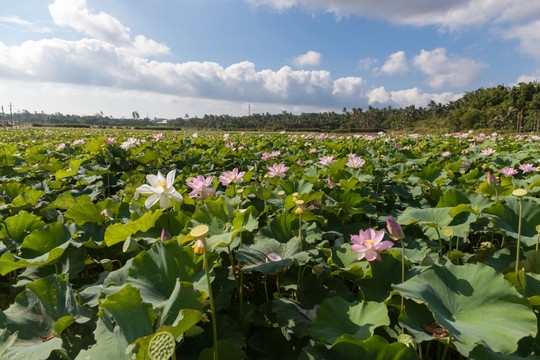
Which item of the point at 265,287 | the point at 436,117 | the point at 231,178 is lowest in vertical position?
the point at 265,287

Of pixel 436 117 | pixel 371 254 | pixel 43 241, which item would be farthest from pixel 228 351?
pixel 436 117

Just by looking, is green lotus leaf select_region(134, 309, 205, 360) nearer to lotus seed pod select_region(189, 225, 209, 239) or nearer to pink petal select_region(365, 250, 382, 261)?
lotus seed pod select_region(189, 225, 209, 239)

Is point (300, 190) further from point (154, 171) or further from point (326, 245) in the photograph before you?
point (154, 171)

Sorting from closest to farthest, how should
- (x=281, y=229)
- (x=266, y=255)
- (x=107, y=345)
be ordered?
(x=107, y=345) < (x=266, y=255) < (x=281, y=229)

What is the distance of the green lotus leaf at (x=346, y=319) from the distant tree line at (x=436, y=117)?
35.9m

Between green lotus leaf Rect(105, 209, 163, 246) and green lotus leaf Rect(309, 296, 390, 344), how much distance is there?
74 centimetres

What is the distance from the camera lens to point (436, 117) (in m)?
51.0

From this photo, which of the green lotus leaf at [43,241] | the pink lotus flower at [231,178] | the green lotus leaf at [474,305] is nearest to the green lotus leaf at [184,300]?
the green lotus leaf at [474,305]

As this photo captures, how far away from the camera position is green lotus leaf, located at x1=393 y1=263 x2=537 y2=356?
70 centimetres

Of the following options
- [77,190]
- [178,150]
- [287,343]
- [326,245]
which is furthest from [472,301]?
[178,150]

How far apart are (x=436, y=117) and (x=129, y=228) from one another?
58.2 meters

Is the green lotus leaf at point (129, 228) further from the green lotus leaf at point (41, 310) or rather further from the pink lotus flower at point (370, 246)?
the pink lotus flower at point (370, 246)

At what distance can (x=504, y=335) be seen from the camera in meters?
0.71

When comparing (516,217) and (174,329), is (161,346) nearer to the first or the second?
(174,329)
